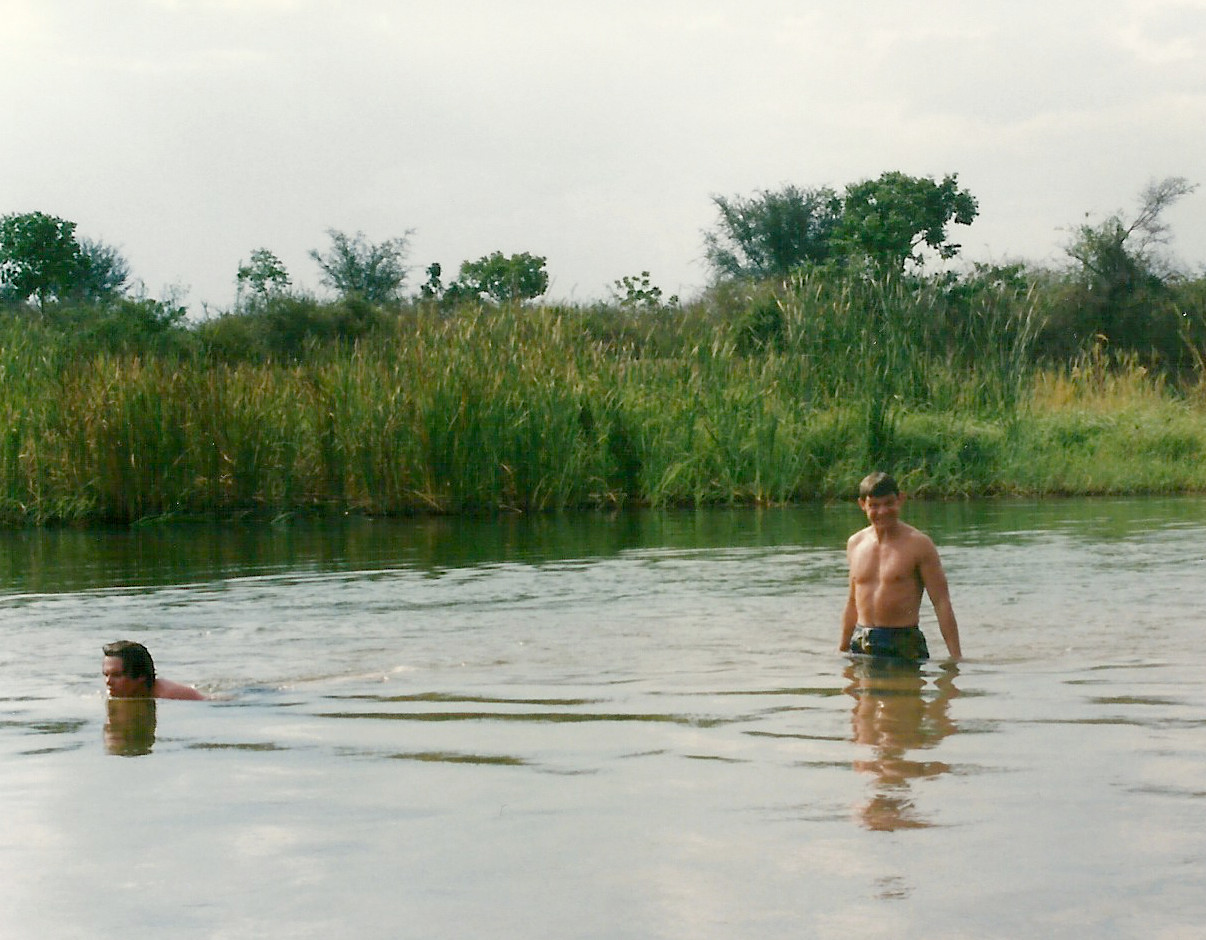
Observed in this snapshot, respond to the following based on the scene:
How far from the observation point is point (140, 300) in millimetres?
39438

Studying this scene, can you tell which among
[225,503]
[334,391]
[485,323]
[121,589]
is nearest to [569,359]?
[485,323]

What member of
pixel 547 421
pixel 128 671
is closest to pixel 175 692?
pixel 128 671

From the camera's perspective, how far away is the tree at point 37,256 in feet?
177

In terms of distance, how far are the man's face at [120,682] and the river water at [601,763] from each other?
0.73 ft

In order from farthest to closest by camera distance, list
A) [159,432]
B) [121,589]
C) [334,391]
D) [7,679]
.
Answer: [334,391]
[159,432]
[121,589]
[7,679]

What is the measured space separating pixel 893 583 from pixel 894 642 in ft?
0.88

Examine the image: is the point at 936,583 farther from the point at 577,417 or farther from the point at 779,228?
the point at 779,228

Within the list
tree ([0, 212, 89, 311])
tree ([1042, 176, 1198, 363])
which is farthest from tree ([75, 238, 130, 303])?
tree ([1042, 176, 1198, 363])

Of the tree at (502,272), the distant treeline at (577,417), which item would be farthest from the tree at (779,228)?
the distant treeline at (577,417)

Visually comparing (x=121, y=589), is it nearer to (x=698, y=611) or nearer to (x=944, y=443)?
(x=698, y=611)

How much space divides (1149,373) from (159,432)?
25423 millimetres

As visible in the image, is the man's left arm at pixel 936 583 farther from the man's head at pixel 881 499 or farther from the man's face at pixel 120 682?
the man's face at pixel 120 682

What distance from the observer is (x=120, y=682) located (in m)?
6.89

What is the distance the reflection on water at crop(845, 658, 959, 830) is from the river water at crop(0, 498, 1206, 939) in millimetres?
25
